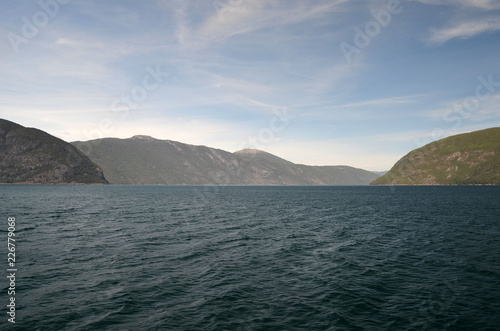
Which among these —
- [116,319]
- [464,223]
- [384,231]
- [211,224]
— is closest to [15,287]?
[116,319]

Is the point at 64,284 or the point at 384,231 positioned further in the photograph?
the point at 384,231

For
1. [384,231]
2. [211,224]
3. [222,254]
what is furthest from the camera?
[211,224]

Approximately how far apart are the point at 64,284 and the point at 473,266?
3900 centimetres

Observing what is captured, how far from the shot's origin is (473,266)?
92.8 feet

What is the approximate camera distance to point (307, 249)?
119 ft

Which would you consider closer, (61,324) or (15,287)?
(61,324)

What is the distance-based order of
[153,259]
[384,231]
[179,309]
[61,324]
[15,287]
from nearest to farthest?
[61,324], [179,309], [15,287], [153,259], [384,231]

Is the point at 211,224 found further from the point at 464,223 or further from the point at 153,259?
the point at 464,223

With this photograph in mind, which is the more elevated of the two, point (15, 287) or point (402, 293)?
point (15, 287)

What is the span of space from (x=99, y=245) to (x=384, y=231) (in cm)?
4763

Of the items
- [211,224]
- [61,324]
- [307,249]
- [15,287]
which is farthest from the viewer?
[211,224]

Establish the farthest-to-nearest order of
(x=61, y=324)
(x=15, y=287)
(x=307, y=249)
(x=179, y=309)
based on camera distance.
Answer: (x=307, y=249), (x=15, y=287), (x=179, y=309), (x=61, y=324)

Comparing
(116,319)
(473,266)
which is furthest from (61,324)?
(473,266)

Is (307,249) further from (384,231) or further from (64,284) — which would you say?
(64,284)
